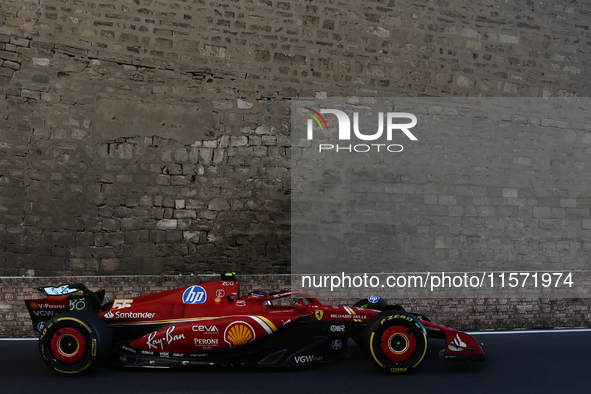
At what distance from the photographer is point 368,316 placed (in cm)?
525

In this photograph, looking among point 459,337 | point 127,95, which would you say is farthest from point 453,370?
point 127,95

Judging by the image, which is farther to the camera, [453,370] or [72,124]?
[72,124]

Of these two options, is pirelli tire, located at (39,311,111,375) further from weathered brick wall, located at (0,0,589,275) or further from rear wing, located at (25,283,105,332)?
weathered brick wall, located at (0,0,589,275)

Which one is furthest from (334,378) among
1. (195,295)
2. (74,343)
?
(74,343)

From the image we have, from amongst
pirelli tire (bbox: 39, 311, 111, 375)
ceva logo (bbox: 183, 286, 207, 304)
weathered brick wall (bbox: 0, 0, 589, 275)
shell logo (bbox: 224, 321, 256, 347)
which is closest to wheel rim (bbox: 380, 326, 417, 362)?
shell logo (bbox: 224, 321, 256, 347)

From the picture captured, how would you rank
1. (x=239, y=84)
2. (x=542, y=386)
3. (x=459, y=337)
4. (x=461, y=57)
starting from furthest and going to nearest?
→ 1. (x=461, y=57)
2. (x=239, y=84)
3. (x=459, y=337)
4. (x=542, y=386)

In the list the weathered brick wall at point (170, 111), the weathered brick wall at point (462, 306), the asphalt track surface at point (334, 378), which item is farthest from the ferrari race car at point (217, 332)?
the weathered brick wall at point (170, 111)

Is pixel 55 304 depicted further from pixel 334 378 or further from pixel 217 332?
pixel 334 378

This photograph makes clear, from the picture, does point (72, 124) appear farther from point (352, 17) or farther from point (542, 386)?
point (542, 386)

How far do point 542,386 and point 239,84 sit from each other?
6296 millimetres

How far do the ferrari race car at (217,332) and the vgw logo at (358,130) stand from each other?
14.8ft

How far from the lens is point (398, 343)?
4.98 metres

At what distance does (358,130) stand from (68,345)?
6.00 m

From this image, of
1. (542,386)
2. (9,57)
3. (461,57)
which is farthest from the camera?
(461,57)
